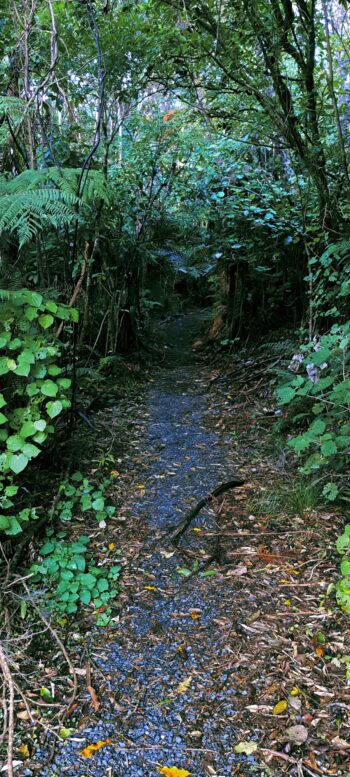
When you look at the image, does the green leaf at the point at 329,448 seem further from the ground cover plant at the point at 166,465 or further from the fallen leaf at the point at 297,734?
the fallen leaf at the point at 297,734

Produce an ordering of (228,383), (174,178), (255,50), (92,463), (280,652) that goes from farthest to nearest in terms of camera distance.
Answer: (174,178)
(228,383)
(255,50)
(92,463)
(280,652)

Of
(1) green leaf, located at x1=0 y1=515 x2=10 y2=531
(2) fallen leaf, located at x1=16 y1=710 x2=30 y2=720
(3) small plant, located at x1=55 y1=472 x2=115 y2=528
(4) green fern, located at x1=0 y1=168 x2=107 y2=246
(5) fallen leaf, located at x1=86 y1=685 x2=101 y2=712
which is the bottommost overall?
(5) fallen leaf, located at x1=86 y1=685 x2=101 y2=712

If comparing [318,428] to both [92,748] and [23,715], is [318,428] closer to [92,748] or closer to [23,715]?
[92,748]

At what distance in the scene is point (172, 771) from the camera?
1717 mm

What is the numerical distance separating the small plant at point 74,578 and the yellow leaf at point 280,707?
2.87 ft

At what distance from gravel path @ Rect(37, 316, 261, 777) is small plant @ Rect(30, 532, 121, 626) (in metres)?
0.11

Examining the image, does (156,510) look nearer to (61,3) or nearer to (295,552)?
(295,552)

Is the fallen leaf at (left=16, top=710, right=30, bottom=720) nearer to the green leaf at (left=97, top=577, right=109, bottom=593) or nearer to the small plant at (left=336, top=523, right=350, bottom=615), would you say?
the green leaf at (left=97, top=577, right=109, bottom=593)

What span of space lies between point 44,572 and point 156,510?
0.94 m

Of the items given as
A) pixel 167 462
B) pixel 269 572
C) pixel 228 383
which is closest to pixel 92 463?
pixel 167 462

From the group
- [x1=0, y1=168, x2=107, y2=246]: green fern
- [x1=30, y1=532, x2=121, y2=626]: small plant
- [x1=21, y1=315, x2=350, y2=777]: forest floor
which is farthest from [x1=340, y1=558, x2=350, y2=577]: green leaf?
[x1=0, y1=168, x2=107, y2=246]: green fern

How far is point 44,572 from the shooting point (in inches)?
97.9

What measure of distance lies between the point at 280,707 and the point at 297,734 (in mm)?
116

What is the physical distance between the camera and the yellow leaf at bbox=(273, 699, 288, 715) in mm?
1901
